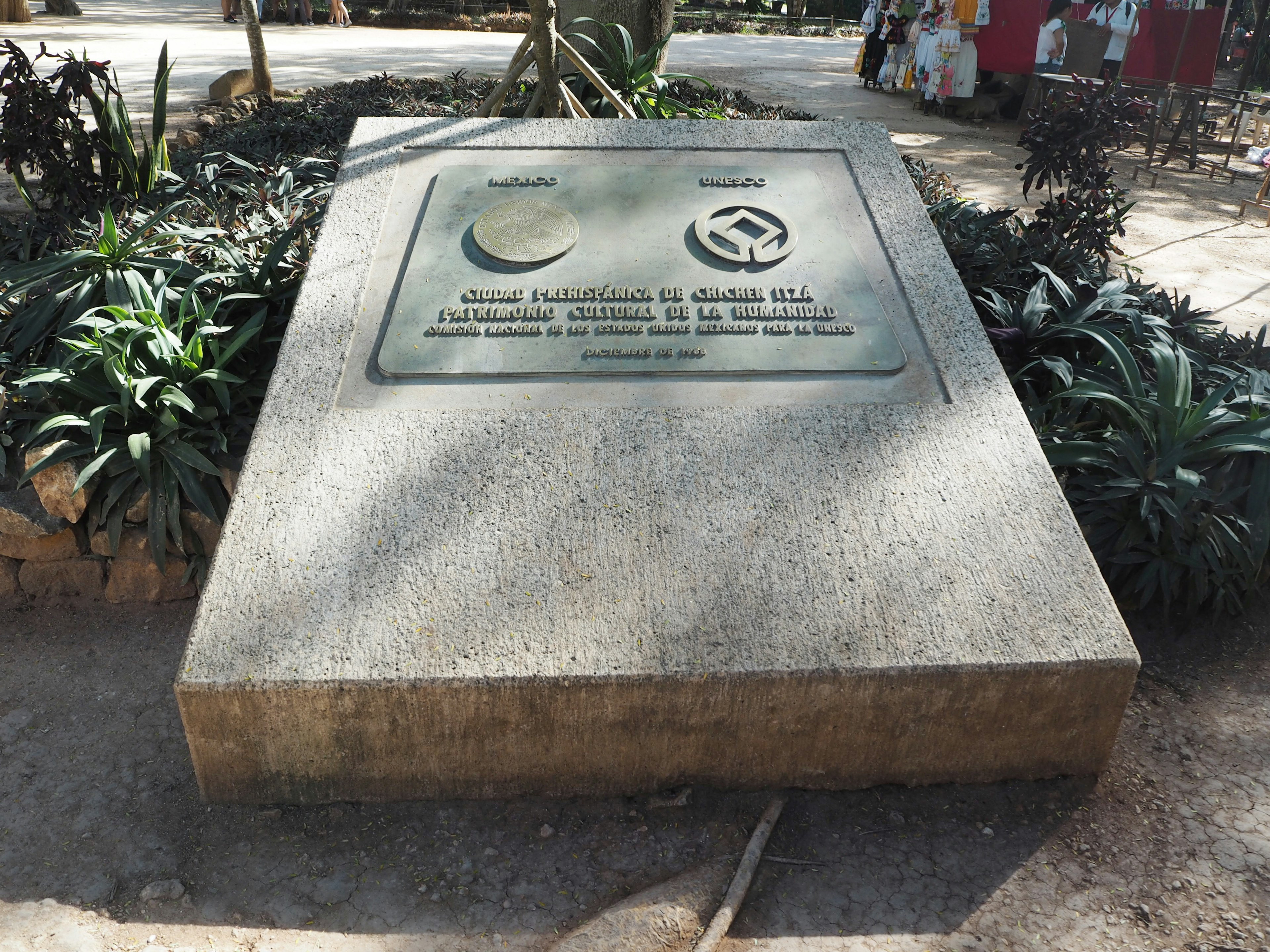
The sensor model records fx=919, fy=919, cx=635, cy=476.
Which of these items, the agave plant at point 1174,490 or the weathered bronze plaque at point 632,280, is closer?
the weathered bronze plaque at point 632,280

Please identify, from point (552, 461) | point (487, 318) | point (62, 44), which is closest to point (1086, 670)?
point (552, 461)

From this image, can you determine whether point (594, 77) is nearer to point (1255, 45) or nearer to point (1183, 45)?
point (1183, 45)

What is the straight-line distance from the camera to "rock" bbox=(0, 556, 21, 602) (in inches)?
124

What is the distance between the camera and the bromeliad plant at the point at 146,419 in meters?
2.96

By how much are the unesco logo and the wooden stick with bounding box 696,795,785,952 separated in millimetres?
1665

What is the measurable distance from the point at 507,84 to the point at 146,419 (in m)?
2.65

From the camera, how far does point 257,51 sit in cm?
755

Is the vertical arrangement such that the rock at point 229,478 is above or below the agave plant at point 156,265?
below

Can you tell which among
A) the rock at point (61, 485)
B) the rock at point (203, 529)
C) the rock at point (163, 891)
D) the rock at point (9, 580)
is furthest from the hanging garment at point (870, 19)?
the rock at point (163, 891)

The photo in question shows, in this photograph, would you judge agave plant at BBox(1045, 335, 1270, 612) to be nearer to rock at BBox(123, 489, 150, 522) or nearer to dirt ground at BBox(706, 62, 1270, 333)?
dirt ground at BBox(706, 62, 1270, 333)

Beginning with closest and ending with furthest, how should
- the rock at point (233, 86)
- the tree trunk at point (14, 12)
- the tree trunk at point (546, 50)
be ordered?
the tree trunk at point (546, 50)
the rock at point (233, 86)
the tree trunk at point (14, 12)

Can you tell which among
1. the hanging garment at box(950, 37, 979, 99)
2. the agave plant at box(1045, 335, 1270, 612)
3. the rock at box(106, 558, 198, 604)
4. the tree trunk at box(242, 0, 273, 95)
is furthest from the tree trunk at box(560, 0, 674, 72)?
the hanging garment at box(950, 37, 979, 99)

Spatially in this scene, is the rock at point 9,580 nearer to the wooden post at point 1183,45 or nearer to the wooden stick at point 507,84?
the wooden stick at point 507,84

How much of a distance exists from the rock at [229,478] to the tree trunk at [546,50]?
2727mm
